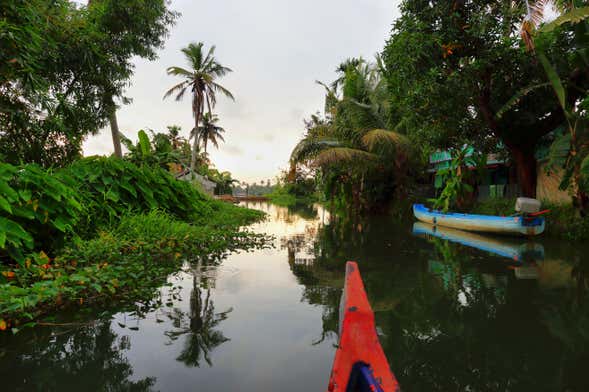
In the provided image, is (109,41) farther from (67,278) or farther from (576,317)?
(576,317)

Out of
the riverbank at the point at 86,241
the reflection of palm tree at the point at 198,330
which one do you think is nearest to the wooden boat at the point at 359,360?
the reflection of palm tree at the point at 198,330

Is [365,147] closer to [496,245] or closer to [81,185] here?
[496,245]

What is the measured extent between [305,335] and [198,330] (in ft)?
3.08

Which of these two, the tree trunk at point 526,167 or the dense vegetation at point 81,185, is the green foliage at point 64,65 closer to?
the dense vegetation at point 81,185

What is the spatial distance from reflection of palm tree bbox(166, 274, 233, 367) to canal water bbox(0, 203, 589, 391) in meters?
0.01

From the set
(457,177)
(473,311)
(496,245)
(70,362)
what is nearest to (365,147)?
(457,177)

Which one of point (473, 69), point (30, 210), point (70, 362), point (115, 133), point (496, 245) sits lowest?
point (70, 362)

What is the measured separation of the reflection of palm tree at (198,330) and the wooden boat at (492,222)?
24.6 ft

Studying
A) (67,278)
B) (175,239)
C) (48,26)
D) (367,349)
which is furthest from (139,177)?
(367,349)

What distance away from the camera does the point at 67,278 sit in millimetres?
3217

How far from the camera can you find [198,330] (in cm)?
289

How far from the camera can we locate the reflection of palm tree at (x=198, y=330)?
2.46 metres

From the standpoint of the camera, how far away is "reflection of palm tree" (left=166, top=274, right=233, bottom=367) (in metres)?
2.46

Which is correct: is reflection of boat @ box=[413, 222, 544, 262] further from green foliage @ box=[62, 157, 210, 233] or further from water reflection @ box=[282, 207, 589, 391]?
green foliage @ box=[62, 157, 210, 233]
